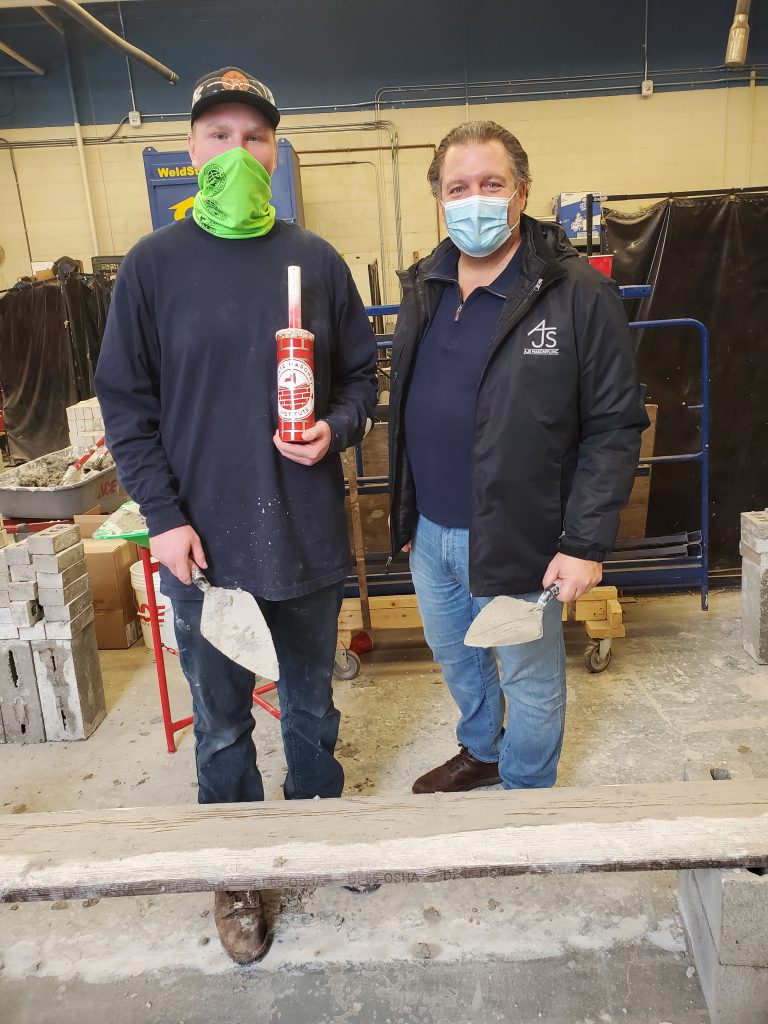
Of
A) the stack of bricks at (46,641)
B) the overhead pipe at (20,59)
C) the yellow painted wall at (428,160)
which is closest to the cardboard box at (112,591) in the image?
the stack of bricks at (46,641)

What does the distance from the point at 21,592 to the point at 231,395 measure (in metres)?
1.49

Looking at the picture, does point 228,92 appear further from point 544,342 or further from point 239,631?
point 239,631

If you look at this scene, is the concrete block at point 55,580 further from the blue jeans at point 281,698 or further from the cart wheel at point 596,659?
the cart wheel at point 596,659

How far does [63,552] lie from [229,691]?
4.03 ft

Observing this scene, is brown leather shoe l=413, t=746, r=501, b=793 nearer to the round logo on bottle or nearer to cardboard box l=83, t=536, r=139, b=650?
the round logo on bottle

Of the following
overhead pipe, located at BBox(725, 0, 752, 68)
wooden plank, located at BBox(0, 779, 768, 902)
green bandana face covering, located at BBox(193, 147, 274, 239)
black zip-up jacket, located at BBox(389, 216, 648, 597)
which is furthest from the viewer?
overhead pipe, located at BBox(725, 0, 752, 68)

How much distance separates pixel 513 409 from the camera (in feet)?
4.92

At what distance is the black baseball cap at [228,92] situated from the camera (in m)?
1.36

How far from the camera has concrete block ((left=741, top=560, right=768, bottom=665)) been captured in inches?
111

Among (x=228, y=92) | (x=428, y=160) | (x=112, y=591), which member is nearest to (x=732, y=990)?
(x=228, y=92)

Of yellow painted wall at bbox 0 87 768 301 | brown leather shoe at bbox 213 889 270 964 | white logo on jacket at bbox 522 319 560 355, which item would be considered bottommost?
brown leather shoe at bbox 213 889 270 964

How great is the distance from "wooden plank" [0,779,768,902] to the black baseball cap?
1364 mm

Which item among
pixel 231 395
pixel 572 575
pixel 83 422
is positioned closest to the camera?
pixel 231 395

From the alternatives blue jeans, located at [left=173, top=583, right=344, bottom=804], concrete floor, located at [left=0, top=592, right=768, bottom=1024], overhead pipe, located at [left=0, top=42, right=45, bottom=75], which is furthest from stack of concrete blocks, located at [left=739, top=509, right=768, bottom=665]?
overhead pipe, located at [left=0, top=42, right=45, bottom=75]
